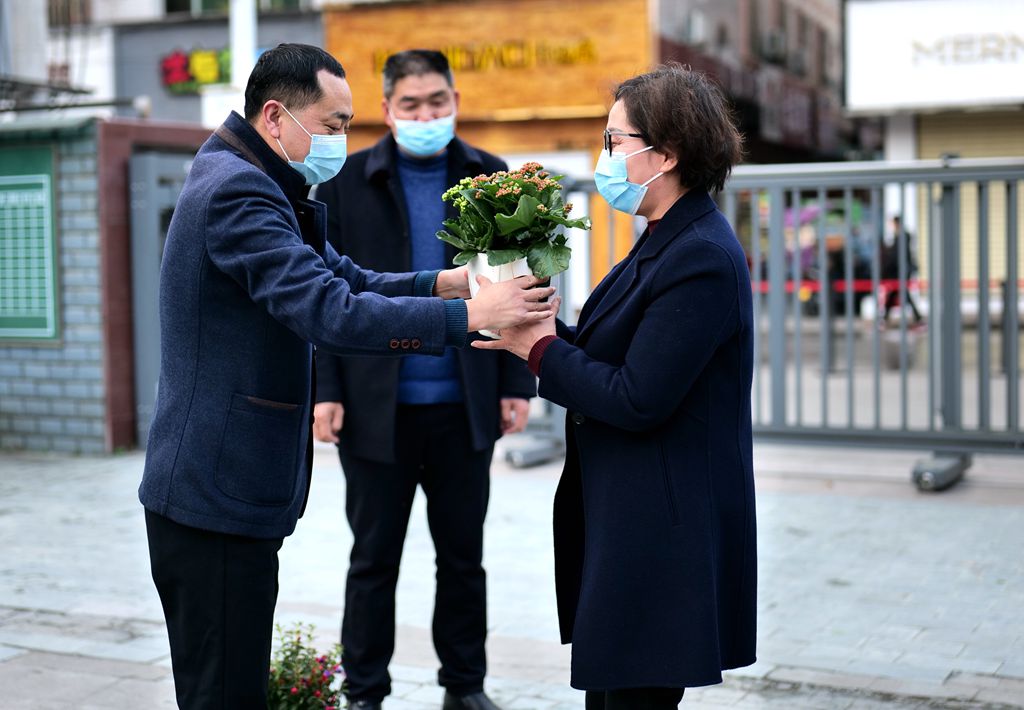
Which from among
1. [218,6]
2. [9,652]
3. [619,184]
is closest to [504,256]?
[619,184]

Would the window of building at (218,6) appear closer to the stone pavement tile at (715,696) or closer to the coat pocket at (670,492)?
the stone pavement tile at (715,696)

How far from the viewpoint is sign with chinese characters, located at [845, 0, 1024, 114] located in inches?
738

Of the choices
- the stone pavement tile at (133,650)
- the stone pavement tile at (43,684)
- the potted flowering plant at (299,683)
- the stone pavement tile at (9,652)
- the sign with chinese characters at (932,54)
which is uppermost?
the sign with chinese characters at (932,54)

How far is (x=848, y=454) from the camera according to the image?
32.4 feet

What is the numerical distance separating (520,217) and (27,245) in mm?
7852

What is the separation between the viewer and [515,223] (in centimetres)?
308

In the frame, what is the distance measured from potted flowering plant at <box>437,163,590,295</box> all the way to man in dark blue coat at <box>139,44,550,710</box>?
2.5 inches

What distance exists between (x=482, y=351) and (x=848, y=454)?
600 centimetres

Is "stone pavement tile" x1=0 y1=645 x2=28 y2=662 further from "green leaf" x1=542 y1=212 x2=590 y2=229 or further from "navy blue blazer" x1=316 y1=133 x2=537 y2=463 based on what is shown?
"green leaf" x1=542 y1=212 x2=590 y2=229

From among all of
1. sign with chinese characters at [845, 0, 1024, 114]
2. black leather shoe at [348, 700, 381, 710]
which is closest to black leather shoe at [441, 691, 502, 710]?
black leather shoe at [348, 700, 381, 710]

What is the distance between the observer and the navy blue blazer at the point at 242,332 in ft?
9.54

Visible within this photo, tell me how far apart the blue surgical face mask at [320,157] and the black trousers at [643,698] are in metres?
1.38

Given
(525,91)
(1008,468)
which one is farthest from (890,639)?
(525,91)

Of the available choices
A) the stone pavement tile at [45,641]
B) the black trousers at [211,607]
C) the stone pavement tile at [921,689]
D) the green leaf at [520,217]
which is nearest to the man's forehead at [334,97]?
the green leaf at [520,217]
